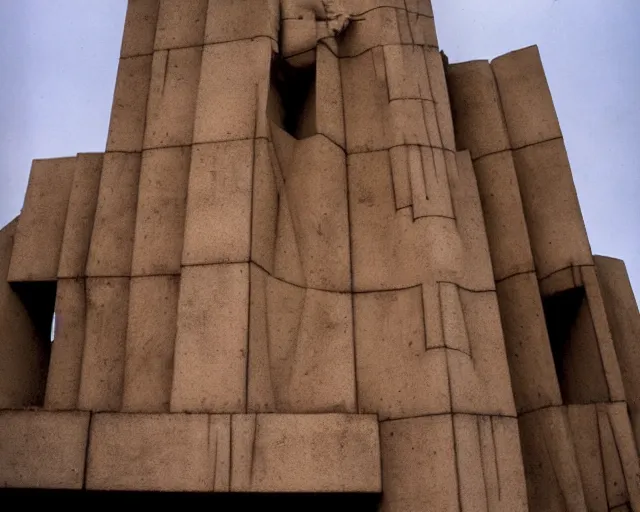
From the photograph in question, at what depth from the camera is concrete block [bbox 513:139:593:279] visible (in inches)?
320

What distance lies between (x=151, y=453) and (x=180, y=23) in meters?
5.18

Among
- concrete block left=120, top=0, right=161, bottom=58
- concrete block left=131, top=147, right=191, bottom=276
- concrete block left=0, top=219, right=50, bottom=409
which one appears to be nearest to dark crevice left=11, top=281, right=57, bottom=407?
concrete block left=0, top=219, right=50, bottom=409

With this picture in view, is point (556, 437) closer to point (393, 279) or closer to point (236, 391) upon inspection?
point (393, 279)

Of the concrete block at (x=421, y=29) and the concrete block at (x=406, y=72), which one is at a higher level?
the concrete block at (x=421, y=29)

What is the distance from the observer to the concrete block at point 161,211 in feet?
23.5

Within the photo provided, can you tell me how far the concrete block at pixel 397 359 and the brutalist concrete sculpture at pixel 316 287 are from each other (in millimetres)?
23

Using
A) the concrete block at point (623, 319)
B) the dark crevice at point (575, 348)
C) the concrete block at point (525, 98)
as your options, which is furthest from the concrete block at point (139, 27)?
the concrete block at point (623, 319)

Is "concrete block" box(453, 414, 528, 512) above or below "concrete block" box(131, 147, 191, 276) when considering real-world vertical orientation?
below

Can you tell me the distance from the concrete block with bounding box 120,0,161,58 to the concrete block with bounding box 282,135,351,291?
261cm

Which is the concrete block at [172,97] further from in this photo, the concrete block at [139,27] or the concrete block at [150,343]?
the concrete block at [150,343]

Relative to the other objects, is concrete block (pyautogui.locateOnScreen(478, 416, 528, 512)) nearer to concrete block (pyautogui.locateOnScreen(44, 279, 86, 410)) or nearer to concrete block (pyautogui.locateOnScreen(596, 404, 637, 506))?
concrete block (pyautogui.locateOnScreen(596, 404, 637, 506))

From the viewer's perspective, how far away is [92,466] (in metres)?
5.98

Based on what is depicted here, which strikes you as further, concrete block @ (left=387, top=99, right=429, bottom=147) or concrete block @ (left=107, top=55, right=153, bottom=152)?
concrete block @ (left=107, top=55, right=153, bottom=152)

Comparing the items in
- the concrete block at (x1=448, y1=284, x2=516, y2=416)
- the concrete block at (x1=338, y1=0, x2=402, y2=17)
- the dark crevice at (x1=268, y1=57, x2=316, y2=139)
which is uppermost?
the concrete block at (x1=338, y1=0, x2=402, y2=17)
